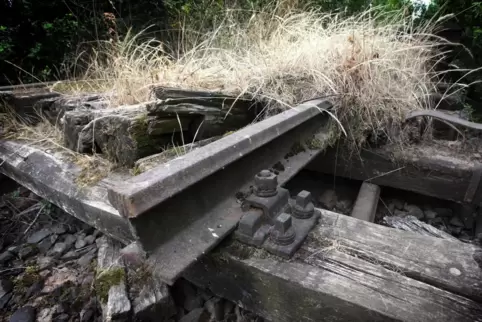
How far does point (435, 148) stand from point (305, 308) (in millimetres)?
1673

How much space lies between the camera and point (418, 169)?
6.38 feet

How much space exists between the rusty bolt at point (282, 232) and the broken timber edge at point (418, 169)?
1.11 meters

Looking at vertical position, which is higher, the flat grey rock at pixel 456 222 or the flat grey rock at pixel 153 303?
the flat grey rock at pixel 153 303

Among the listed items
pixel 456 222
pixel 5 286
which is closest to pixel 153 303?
pixel 5 286

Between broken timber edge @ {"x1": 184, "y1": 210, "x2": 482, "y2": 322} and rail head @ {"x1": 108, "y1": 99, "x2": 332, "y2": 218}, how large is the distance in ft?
1.04

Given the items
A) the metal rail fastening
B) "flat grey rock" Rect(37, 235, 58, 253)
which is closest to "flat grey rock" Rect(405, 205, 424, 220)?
the metal rail fastening

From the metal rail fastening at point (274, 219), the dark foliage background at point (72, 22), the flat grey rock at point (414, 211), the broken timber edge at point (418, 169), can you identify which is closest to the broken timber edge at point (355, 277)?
the metal rail fastening at point (274, 219)

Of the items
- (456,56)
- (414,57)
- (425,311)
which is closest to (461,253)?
(425,311)

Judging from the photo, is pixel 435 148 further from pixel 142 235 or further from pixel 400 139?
pixel 142 235

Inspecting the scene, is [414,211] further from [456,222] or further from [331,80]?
[331,80]

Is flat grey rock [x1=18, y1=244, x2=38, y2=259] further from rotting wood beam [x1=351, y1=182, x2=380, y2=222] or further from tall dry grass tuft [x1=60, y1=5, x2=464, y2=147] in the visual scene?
rotting wood beam [x1=351, y1=182, x2=380, y2=222]

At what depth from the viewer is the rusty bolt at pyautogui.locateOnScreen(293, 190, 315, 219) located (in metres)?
1.21

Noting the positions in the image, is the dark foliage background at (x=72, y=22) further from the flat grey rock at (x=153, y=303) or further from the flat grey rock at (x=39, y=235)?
the flat grey rock at (x=153, y=303)

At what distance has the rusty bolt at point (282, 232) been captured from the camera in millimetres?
1070
